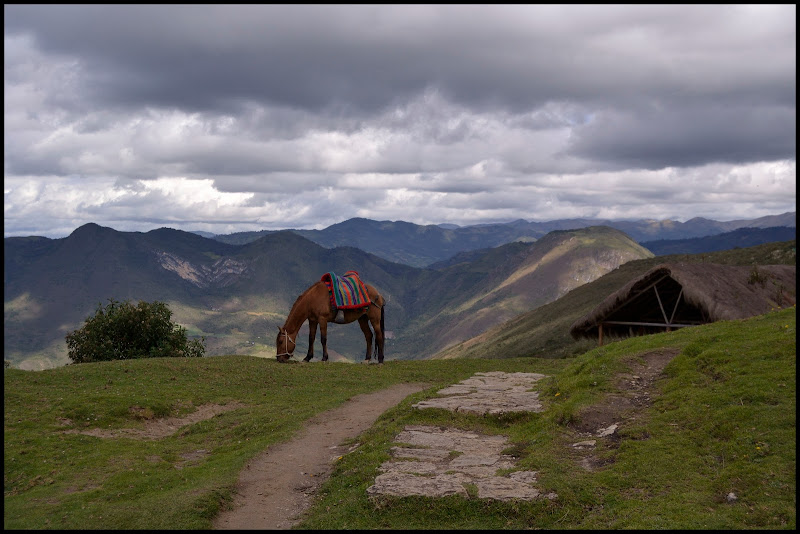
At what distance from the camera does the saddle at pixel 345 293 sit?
31.1m

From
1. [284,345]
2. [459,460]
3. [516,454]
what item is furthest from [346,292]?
[516,454]

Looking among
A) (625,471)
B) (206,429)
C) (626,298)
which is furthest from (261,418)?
(626,298)

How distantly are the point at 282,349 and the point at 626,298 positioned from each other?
18.5 metres

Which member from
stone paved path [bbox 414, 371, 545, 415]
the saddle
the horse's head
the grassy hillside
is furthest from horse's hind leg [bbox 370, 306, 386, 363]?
the grassy hillside

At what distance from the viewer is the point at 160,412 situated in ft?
69.0

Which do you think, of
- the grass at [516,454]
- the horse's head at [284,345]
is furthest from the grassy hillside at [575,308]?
the grass at [516,454]

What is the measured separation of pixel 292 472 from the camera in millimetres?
14438

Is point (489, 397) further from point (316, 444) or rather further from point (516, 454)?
point (316, 444)

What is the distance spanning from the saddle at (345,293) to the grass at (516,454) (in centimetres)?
866

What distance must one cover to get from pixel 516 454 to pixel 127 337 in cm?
3399

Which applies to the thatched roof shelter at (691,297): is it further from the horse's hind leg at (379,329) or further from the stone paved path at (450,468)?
the stone paved path at (450,468)

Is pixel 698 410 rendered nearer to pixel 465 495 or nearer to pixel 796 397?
pixel 796 397

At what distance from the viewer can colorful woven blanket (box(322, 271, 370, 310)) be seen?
A: 31125 mm

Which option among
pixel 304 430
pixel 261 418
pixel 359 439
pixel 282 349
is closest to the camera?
pixel 359 439
